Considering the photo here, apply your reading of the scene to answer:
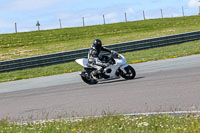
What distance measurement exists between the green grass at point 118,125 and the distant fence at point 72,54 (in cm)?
1675

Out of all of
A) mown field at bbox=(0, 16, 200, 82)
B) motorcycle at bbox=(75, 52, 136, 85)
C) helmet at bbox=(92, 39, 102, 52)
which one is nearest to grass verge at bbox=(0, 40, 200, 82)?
motorcycle at bbox=(75, 52, 136, 85)

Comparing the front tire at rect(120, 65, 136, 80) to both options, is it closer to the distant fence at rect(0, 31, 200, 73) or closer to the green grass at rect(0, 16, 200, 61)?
the distant fence at rect(0, 31, 200, 73)

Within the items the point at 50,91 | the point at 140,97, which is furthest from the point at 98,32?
the point at 140,97

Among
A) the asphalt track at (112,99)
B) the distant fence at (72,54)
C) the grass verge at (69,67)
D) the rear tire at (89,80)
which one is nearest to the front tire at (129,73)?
the asphalt track at (112,99)

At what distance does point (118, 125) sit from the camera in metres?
6.69

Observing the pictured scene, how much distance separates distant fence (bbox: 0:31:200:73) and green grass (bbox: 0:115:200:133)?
55.0 feet

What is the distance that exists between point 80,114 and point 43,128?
170 cm

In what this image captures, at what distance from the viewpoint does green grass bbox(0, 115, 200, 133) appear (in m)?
5.99

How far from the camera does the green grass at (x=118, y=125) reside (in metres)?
5.99

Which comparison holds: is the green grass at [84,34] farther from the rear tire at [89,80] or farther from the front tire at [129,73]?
the front tire at [129,73]

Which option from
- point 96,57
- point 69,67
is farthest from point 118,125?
point 69,67

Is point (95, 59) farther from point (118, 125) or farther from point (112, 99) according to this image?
point (118, 125)

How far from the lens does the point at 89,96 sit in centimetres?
1129

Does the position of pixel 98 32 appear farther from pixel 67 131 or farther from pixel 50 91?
pixel 67 131
